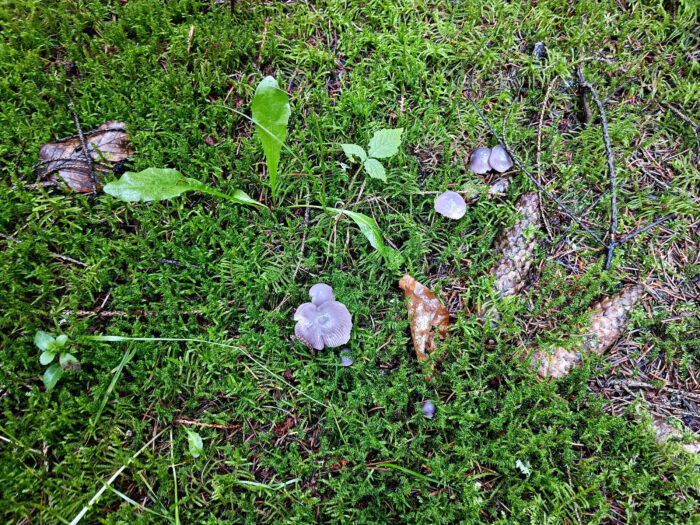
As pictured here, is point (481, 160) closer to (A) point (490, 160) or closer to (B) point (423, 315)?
(A) point (490, 160)

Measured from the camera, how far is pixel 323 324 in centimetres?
222

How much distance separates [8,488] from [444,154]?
3.01m

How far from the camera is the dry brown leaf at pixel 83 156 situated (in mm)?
2635

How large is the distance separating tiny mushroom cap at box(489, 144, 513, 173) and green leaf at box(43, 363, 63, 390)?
9.27ft

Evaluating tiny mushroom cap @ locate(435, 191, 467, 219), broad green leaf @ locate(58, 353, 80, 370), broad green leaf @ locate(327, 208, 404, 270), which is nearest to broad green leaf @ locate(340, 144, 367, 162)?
broad green leaf @ locate(327, 208, 404, 270)

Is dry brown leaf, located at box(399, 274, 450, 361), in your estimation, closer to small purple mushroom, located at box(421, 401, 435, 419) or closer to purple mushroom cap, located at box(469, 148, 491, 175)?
small purple mushroom, located at box(421, 401, 435, 419)

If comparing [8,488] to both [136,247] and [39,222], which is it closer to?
[136,247]

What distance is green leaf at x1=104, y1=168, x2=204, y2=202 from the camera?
233 cm

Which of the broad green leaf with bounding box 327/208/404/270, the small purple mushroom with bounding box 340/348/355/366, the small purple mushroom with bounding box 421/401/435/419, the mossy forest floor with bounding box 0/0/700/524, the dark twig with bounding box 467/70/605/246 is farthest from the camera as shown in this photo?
the dark twig with bounding box 467/70/605/246

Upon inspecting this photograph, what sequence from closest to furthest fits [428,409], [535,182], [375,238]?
[428,409] < [375,238] < [535,182]

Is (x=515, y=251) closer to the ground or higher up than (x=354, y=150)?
closer to the ground

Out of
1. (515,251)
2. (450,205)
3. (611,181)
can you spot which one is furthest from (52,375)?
(611,181)

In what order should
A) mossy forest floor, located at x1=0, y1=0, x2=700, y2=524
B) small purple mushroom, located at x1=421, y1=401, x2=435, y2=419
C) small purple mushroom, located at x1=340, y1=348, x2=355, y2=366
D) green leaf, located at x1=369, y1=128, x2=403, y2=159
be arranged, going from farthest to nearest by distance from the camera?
green leaf, located at x1=369, y1=128, x2=403, y2=159 < small purple mushroom, located at x1=340, y1=348, x2=355, y2=366 < small purple mushroom, located at x1=421, y1=401, x2=435, y2=419 < mossy forest floor, located at x1=0, y1=0, x2=700, y2=524

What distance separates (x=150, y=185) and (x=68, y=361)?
41.2 inches
